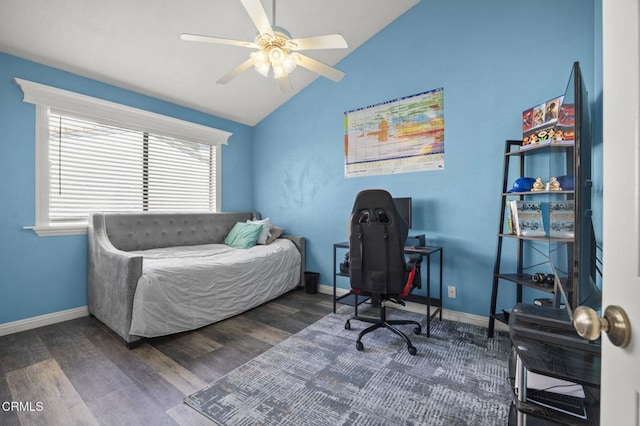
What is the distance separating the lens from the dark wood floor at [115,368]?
1.45 meters

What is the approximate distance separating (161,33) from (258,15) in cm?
154

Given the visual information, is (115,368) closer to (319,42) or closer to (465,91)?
(319,42)

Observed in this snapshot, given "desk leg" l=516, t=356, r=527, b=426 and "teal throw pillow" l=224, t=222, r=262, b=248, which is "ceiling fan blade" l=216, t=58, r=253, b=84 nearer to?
"teal throw pillow" l=224, t=222, r=262, b=248

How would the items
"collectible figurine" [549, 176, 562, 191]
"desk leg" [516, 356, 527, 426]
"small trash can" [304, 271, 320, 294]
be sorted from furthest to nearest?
"small trash can" [304, 271, 320, 294], "collectible figurine" [549, 176, 562, 191], "desk leg" [516, 356, 527, 426]

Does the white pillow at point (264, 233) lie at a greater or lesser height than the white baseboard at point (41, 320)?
greater

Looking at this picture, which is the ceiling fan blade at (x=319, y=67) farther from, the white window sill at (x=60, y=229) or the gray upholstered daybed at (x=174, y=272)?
the white window sill at (x=60, y=229)

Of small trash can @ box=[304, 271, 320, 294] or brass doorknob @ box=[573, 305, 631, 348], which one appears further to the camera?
small trash can @ box=[304, 271, 320, 294]


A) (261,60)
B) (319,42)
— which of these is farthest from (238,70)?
(319,42)

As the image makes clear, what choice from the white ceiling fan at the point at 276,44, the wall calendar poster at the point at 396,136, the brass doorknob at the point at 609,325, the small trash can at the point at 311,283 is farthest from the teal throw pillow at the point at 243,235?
the brass doorknob at the point at 609,325

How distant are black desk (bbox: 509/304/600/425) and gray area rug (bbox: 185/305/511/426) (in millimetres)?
600

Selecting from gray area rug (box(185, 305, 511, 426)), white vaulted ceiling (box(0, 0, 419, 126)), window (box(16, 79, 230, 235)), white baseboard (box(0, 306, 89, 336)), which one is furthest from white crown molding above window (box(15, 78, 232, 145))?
gray area rug (box(185, 305, 511, 426))

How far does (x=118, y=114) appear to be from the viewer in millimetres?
2971

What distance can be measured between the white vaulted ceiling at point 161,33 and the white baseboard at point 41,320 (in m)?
2.37

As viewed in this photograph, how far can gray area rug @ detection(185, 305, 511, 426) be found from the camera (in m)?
1.42
